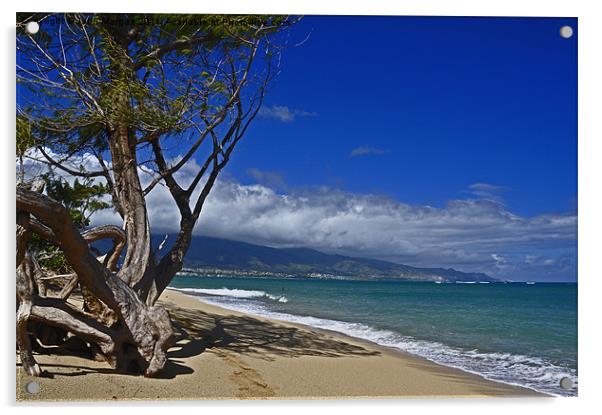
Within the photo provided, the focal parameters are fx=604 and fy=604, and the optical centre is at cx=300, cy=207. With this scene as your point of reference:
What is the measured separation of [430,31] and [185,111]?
1.85 metres

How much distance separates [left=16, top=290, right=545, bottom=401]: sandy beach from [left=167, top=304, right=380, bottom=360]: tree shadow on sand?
0.04 feet

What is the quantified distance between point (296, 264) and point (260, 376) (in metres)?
1.69

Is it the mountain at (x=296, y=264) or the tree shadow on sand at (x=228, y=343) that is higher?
the mountain at (x=296, y=264)

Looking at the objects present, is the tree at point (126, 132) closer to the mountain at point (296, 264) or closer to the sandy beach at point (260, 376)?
the sandy beach at point (260, 376)

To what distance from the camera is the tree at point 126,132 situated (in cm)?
399

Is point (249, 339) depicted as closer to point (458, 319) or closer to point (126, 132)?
point (126, 132)

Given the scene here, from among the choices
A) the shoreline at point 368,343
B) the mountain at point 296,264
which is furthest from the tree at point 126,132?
the shoreline at point 368,343

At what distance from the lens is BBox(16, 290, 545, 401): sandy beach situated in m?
3.85

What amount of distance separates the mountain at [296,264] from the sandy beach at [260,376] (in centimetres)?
74

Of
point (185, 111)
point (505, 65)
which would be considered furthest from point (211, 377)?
point (505, 65)

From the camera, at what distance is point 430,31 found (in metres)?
4.21

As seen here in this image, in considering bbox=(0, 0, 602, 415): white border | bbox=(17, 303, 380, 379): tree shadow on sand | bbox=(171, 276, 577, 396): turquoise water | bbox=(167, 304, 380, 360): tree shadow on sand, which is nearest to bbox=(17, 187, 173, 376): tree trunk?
bbox=(17, 303, 380, 379): tree shadow on sand
